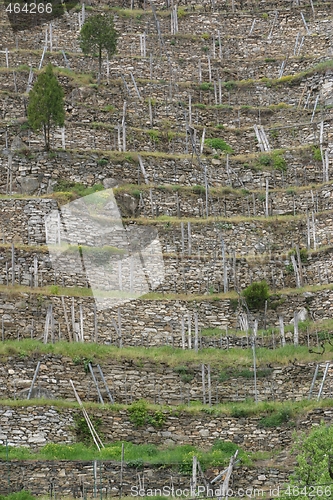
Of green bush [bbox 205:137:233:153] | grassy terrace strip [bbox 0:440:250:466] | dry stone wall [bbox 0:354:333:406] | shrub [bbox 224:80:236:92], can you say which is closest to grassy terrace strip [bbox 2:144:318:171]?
green bush [bbox 205:137:233:153]

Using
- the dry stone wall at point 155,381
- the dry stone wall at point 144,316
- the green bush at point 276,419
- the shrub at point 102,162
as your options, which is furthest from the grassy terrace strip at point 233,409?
the shrub at point 102,162

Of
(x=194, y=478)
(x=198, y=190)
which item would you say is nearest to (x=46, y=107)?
(x=198, y=190)

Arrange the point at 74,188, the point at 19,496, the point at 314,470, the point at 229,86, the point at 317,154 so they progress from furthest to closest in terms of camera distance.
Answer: the point at 229,86
the point at 317,154
the point at 74,188
the point at 19,496
the point at 314,470

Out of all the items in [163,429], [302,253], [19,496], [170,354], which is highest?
[302,253]

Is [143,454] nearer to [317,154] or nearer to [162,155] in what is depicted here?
[162,155]

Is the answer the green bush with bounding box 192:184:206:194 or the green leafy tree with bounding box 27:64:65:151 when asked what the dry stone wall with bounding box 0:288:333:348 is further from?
the green leafy tree with bounding box 27:64:65:151

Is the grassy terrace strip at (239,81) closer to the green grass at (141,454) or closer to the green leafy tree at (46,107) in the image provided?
the green leafy tree at (46,107)

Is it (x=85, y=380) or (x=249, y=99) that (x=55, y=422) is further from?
(x=249, y=99)
